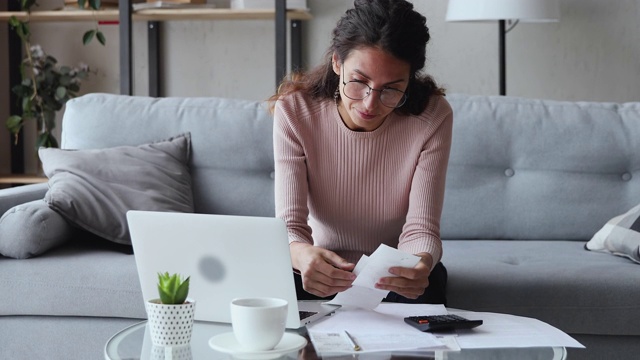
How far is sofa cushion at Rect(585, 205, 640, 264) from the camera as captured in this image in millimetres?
2141

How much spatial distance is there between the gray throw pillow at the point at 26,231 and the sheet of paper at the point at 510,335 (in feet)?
3.64

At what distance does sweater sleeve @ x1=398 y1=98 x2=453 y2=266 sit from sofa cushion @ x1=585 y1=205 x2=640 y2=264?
64 cm

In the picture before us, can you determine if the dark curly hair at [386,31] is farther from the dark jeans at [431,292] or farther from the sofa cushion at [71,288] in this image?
the sofa cushion at [71,288]

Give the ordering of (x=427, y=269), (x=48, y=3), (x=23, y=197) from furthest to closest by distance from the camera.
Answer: (x=48, y=3) < (x=23, y=197) < (x=427, y=269)

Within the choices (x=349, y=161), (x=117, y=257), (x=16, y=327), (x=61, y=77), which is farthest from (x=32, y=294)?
(x=61, y=77)

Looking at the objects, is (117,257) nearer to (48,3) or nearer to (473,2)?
(473,2)

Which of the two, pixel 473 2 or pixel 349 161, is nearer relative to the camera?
pixel 349 161

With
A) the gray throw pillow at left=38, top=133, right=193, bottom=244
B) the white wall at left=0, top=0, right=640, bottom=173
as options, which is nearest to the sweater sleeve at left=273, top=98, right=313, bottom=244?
the gray throw pillow at left=38, top=133, right=193, bottom=244

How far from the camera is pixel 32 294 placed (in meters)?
1.98

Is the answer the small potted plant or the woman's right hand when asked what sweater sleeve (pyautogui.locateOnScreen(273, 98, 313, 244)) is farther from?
the small potted plant

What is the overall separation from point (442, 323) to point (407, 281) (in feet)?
0.48

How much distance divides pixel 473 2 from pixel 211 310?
1979 millimetres

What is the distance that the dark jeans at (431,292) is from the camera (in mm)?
1682

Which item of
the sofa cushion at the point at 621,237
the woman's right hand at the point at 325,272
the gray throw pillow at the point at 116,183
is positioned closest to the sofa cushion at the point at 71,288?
the gray throw pillow at the point at 116,183
